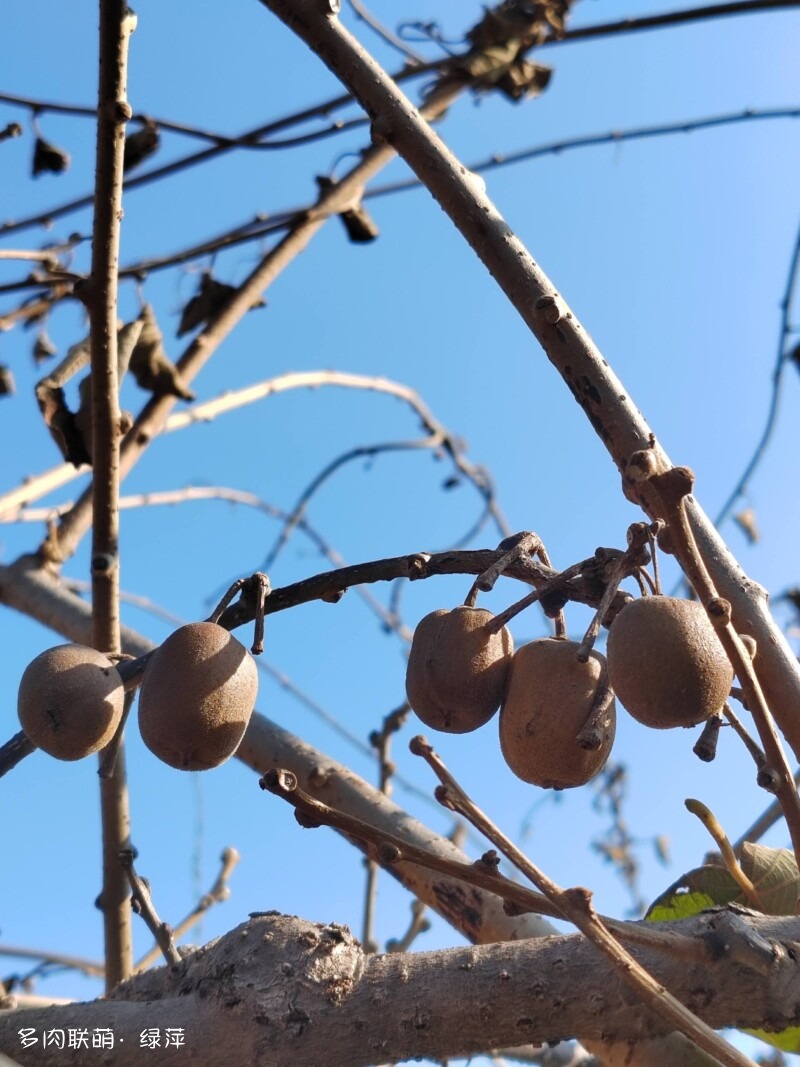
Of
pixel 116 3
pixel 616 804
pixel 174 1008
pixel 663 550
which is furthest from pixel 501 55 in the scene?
pixel 616 804

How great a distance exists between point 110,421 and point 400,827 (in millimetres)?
750

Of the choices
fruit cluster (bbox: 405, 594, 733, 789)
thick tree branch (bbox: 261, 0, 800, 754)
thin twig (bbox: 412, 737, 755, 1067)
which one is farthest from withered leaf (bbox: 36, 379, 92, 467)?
thin twig (bbox: 412, 737, 755, 1067)

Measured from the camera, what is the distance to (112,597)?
5.07 ft

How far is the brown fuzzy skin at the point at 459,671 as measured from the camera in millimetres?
1111

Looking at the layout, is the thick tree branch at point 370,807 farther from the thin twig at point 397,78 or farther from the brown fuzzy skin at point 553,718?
the thin twig at point 397,78

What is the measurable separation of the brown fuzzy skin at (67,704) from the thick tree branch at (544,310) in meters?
0.60

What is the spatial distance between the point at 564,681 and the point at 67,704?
521 millimetres

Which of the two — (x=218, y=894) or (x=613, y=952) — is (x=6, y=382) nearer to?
(x=218, y=894)

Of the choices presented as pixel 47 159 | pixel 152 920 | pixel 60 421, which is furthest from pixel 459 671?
pixel 47 159

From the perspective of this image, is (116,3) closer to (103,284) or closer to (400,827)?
(103,284)

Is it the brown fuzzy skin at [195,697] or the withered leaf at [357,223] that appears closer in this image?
the brown fuzzy skin at [195,697]

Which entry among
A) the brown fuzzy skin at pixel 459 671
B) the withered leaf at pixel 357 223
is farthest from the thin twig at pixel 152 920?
the withered leaf at pixel 357 223

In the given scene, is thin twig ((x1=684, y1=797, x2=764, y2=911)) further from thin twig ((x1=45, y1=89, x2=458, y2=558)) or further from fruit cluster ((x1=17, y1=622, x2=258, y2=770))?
thin twig ((x1=45, y1=89, x2=458, y2=558))

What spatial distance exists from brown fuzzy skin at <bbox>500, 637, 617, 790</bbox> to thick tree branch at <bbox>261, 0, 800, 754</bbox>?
16 centimetres
